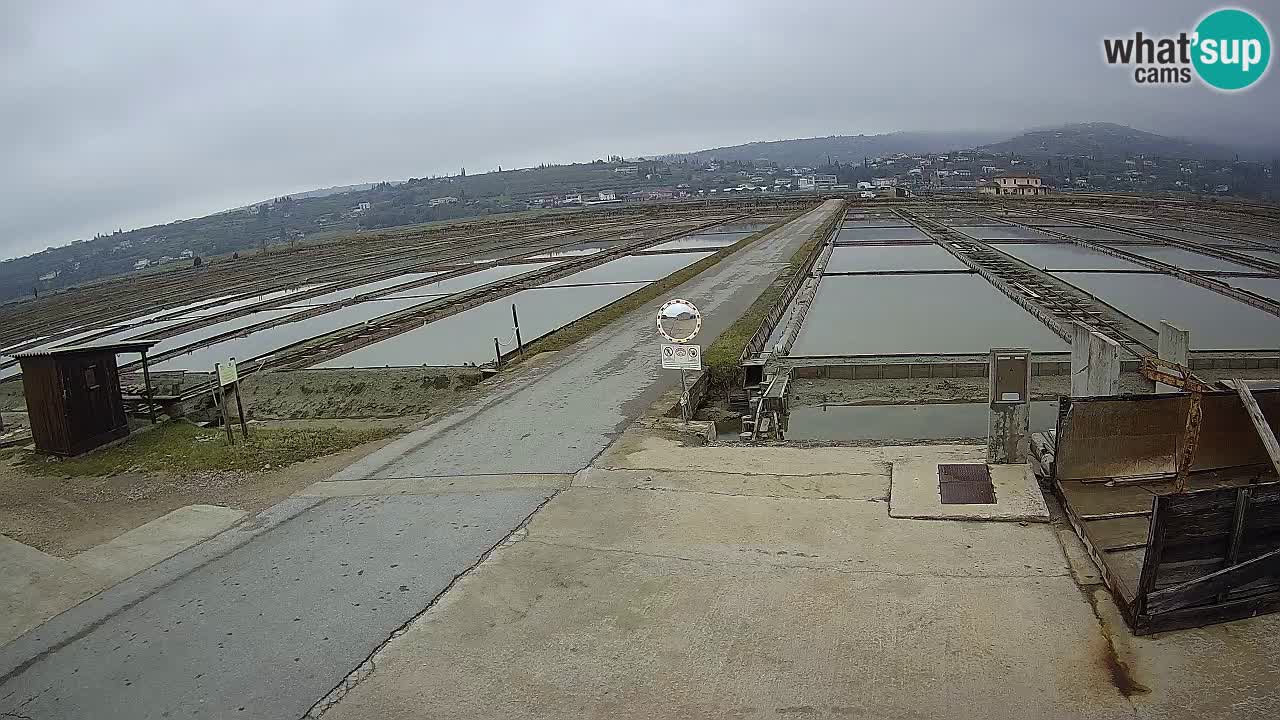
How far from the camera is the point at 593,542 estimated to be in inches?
233

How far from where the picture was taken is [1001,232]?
37156 millimetres

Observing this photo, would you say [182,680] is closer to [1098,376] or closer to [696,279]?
[1098,376]

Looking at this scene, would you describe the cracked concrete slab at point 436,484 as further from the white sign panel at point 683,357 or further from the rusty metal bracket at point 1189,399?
the rusty metal bracket at point 1189,399

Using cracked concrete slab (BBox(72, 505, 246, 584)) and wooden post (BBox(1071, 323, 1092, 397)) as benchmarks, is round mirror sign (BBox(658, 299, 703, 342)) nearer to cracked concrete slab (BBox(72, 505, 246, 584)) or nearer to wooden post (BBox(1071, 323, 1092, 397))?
wooden post (BBox(1071, 323, 1092, 397))

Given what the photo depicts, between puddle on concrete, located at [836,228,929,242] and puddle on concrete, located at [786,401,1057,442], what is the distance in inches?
1026

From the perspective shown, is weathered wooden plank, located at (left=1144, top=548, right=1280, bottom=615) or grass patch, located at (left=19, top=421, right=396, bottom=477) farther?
grass patch, located at (left=19, top=421, right=396, bottom=477)

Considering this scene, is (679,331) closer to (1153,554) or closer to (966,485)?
(966,485)

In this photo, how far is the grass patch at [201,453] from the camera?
30.8 ft

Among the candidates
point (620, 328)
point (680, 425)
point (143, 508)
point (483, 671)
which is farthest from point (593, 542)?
point (620, 328)

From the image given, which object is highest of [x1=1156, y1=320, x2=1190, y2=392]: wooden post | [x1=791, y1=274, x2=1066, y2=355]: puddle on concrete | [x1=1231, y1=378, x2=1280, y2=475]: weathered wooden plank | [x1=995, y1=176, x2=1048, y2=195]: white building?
[x1=995, y1=176, x2=1048, y2=195]: white building

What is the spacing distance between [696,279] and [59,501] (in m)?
18.7

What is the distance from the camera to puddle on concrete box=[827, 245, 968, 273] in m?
26.2

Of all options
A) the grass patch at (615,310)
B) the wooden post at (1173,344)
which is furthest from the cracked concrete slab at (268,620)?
the grass patch at (615,310)

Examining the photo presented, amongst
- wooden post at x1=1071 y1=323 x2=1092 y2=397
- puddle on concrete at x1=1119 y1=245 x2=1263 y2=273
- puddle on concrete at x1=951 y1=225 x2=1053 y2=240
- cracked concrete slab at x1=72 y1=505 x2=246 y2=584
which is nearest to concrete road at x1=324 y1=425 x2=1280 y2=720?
wooden post at x1=1071 y1=323 x2=1092 y2=397
